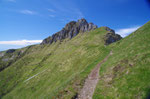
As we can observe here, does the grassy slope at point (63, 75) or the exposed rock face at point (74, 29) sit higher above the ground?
the exposed rock face at point (74, 29)

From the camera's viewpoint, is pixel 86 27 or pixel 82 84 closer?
pixel 82 84

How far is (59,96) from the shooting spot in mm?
17516

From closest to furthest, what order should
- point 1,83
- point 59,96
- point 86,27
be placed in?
point 59,96 → point 1,83 → point 86,27

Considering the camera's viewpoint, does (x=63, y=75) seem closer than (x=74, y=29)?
Yes

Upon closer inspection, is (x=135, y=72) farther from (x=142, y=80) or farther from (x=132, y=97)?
(x=132, y=97)

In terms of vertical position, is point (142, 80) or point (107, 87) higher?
point (142, 80)

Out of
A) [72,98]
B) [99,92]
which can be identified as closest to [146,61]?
[99,92]

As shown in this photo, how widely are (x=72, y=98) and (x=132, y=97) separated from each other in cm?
955

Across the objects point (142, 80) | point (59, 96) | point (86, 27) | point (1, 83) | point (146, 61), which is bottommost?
point (1, 83)

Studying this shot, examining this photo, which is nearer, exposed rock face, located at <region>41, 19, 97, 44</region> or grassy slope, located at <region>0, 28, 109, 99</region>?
grassy slope, located at <region>0, 28, 109, 99</region>

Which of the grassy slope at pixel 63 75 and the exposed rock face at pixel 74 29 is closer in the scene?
the grassy slope at pixel 63 75

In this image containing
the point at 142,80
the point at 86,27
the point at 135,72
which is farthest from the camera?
the point at 86,27

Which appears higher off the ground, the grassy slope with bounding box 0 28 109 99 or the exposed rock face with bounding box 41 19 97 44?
the exposed rock face with bounding box 41 19 97 44

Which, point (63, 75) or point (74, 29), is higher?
point (74, 29)
